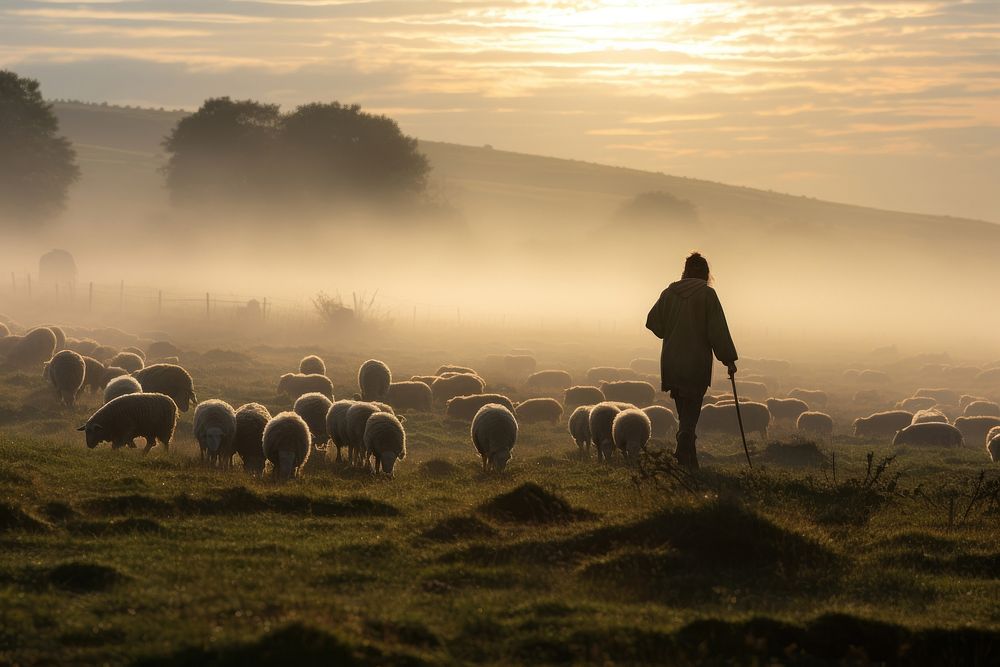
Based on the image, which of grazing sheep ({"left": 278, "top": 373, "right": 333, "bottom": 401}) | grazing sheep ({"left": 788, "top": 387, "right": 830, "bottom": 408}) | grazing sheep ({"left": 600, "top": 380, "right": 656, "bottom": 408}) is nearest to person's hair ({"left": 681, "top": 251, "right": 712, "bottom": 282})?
grazing sheep ({"left": 278, "top": 373, "right": 333, "bottom": 401})

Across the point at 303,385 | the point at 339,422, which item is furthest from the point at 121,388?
the point at 303,385

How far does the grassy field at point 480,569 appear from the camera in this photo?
28.4ft

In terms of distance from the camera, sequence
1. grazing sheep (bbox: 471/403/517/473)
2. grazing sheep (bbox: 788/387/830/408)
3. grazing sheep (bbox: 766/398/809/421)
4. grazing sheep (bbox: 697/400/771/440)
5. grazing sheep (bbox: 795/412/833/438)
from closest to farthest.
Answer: grazing sheep (bbox: 471/403/517/473), grazing sheep (bbox: 697/400/771/440), grazing sheep (bbox: 795/412/833/438), grazing sheep (bbox: 766/398/809/421), grazing sheep (bbox: 788/387/830/408)

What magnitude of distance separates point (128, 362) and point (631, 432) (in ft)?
57.9

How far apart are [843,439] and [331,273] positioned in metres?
63.0

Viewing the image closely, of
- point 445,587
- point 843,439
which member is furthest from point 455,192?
point 445,587

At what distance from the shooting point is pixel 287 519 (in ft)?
43.8

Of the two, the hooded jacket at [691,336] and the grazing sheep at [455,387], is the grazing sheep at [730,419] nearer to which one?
the grazing sheep at [455,387]

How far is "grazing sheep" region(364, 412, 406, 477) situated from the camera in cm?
1928

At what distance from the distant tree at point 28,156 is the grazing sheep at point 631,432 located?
202ft

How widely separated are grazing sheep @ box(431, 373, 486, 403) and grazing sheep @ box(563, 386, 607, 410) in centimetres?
283

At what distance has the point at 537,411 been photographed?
32.4m

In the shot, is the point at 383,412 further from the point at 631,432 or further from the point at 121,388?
the point at 121,388

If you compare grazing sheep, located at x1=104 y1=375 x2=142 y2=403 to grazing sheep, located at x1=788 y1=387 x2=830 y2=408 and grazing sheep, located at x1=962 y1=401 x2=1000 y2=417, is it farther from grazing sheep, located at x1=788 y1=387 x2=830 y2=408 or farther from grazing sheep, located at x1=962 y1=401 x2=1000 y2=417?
grazing sheep, located at x1=962 y1=401 x2=1000 y2=417
